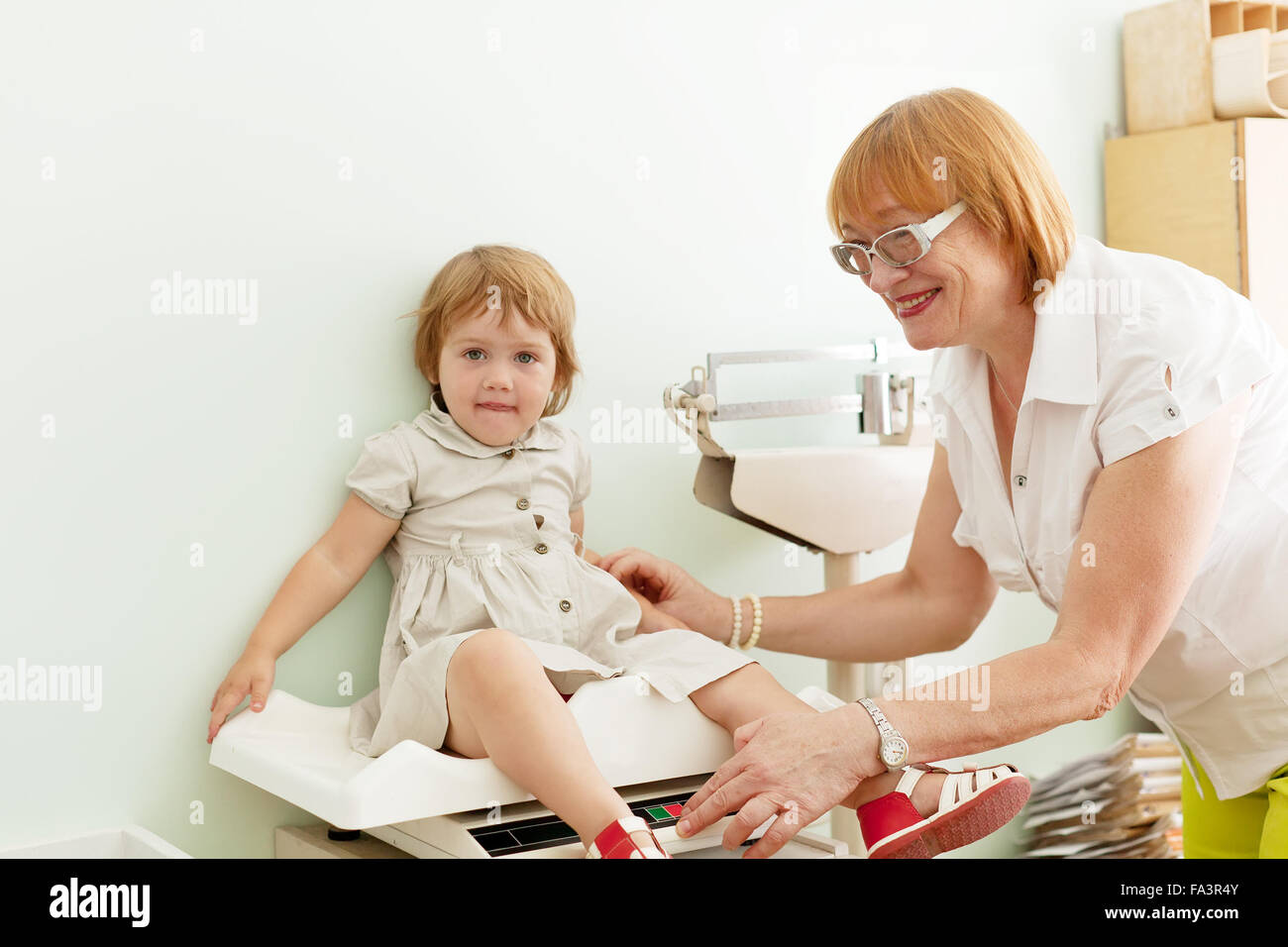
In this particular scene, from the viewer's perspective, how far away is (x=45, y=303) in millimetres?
1295

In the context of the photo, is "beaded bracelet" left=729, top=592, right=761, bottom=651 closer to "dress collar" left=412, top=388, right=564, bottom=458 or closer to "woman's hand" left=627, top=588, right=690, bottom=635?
"woman's hand" left=627, top=588, right=690, bottom=635

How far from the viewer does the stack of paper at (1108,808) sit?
7.26 feet

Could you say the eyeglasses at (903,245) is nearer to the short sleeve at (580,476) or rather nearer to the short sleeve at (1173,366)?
the short sleeve at (1173,366)

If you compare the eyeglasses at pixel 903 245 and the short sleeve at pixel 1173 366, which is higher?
the eyeglasses at pixel 903 245

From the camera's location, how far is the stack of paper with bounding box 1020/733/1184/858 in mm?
2213

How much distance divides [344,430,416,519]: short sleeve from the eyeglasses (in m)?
0.55

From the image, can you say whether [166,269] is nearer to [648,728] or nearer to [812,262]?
[648,728]

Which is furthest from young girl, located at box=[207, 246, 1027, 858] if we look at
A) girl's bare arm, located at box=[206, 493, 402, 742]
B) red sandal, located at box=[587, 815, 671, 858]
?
red sandal, located at box=[587, 815, 671, 858]

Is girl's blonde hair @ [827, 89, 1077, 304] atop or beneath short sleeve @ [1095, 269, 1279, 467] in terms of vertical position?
atop

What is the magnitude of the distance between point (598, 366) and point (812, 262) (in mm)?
421

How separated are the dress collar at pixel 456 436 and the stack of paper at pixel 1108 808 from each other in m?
1.24

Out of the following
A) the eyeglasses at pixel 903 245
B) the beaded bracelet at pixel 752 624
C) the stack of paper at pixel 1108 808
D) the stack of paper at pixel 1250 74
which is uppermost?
the stack of paper at pixel 1250 74

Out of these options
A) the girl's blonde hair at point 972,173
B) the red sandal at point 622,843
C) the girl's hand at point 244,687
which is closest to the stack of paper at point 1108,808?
the girl's blonde hair at point 972,173
